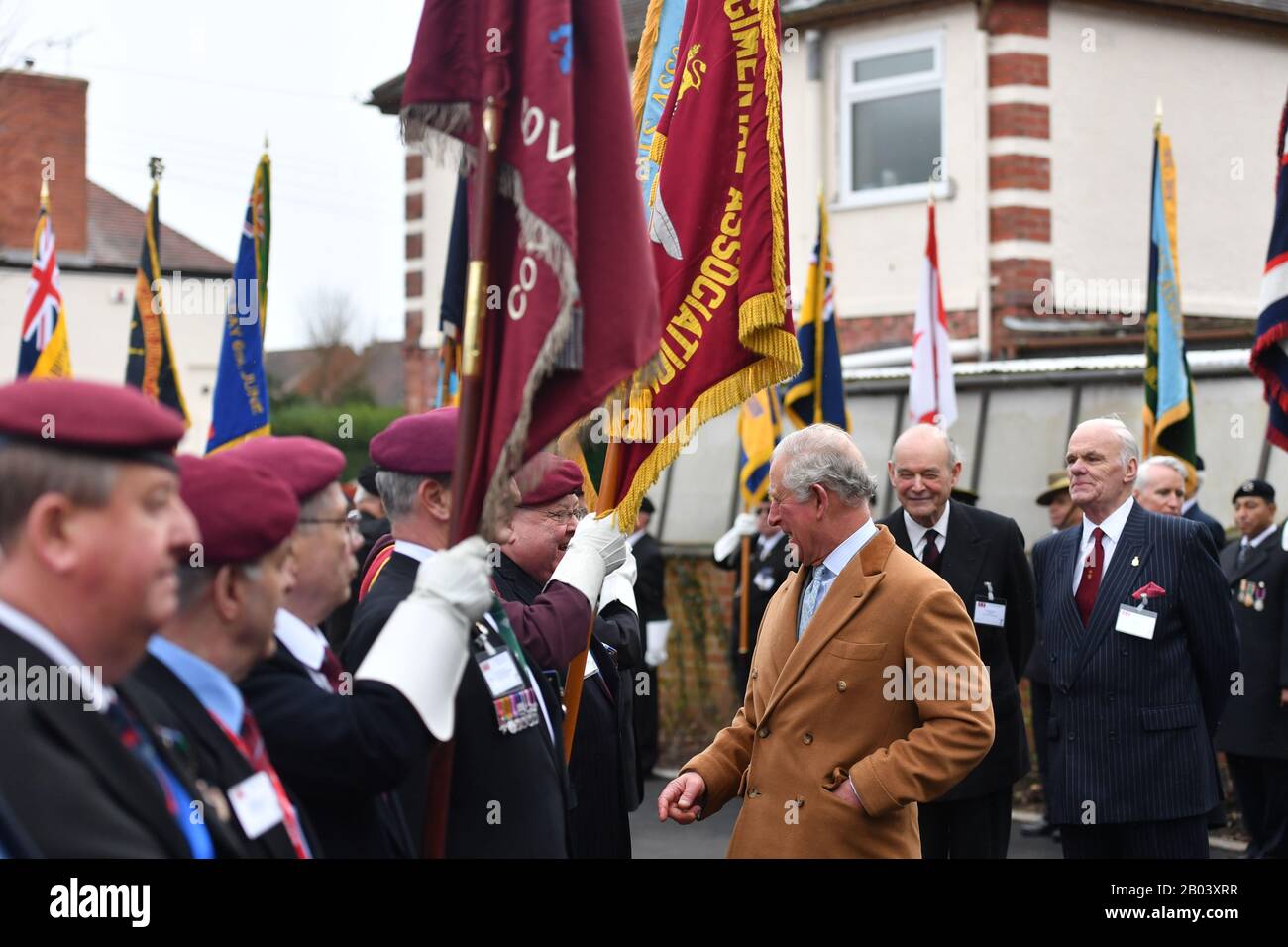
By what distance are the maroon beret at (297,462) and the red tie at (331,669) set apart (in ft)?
1.00

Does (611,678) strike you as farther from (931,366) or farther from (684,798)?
(931,366)

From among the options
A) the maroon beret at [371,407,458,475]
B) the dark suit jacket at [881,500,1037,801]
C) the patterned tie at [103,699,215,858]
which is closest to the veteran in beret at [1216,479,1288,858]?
the dark suit jacket at [881,500,1037,801]

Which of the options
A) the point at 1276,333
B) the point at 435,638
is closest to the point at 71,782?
the point at 435,638

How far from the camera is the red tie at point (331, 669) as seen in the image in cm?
307

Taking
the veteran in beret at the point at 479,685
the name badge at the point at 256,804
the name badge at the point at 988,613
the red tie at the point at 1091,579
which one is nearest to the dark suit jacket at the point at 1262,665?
the name badge at the point at 988,613

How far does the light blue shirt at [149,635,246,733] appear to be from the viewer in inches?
98.7

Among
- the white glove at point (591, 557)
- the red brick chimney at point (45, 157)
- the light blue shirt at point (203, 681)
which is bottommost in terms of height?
the light blue shirt at point (203, 681)

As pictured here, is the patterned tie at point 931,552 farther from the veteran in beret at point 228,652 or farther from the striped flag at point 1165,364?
the veteran in beret at point 228,652

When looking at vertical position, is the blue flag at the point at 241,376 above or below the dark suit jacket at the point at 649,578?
above

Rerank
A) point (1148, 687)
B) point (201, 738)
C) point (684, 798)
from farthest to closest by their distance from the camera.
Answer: point (1148, 687)
point (684, 798)
point (201, 738)

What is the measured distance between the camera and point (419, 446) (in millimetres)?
3641

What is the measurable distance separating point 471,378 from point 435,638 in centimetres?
57

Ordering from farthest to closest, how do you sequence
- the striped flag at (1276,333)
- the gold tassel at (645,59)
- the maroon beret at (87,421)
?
the striped flag at (1276,333) → the gold tassel at (645,59) → the maroon beret at (87,421)

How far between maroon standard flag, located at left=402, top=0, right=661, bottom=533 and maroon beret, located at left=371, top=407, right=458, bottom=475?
38 centimetres
